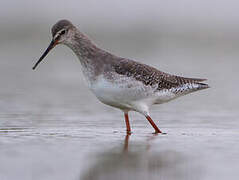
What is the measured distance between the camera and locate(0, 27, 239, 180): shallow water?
300 inches

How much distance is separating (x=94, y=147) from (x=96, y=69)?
1.96 meters

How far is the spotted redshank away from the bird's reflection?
1.44 m

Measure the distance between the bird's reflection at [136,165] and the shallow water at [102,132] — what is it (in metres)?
0.01

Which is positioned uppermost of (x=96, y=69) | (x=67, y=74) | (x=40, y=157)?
(x=96, y=69)

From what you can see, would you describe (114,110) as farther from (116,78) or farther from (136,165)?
(136,165)

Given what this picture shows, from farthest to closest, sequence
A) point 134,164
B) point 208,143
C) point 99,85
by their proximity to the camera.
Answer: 1. point 99,85
2. point 208,143
3. point 134,164

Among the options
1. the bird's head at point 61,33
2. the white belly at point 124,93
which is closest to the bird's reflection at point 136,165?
the white belly at point 124,93

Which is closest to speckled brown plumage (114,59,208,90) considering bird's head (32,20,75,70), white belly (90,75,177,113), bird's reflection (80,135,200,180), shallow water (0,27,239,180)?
white belly (90,75,177,113)

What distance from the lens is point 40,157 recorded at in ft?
26.7

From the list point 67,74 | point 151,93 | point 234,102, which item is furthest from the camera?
point 67,74

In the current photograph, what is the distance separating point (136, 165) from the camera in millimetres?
7875

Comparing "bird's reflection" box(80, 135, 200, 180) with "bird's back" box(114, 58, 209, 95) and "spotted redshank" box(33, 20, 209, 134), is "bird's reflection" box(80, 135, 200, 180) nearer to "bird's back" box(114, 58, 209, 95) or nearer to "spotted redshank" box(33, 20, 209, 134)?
"spotted redshank" box(33, 20, 209, 134)

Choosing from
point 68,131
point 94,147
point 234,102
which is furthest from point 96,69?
point 234,102

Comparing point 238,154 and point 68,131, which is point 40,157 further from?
point 238,154
